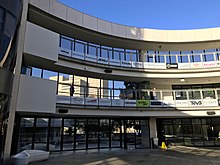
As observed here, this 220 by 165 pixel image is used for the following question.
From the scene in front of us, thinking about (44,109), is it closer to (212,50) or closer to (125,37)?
(125,37)

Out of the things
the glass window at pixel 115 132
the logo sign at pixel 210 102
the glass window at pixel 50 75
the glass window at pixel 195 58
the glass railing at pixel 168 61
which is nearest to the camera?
the glass window at pixel 50 75

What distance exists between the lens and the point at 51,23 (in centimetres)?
1639

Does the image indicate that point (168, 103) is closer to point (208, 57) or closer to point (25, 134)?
point (208, 57)

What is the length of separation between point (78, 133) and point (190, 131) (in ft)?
39.5

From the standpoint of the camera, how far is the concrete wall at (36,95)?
1055 cm

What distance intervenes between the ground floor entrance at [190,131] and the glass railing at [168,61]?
596 cm

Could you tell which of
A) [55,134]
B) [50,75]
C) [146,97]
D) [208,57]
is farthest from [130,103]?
[208,57]

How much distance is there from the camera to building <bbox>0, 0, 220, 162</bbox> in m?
15.3

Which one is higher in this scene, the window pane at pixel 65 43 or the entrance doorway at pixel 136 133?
the window pane at pixel 65 43

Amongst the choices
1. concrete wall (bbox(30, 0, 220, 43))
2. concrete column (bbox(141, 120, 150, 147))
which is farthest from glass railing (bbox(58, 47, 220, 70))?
concrete column (bbox(141, 120, 150, 147))

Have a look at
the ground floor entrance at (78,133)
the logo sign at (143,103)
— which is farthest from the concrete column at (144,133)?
the logo sign at (143,103)

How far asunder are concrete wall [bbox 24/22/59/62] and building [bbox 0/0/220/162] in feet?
0.21

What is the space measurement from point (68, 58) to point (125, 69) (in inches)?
233

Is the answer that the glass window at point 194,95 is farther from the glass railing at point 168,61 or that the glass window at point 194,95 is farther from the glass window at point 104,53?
the glass window at point 104,53
